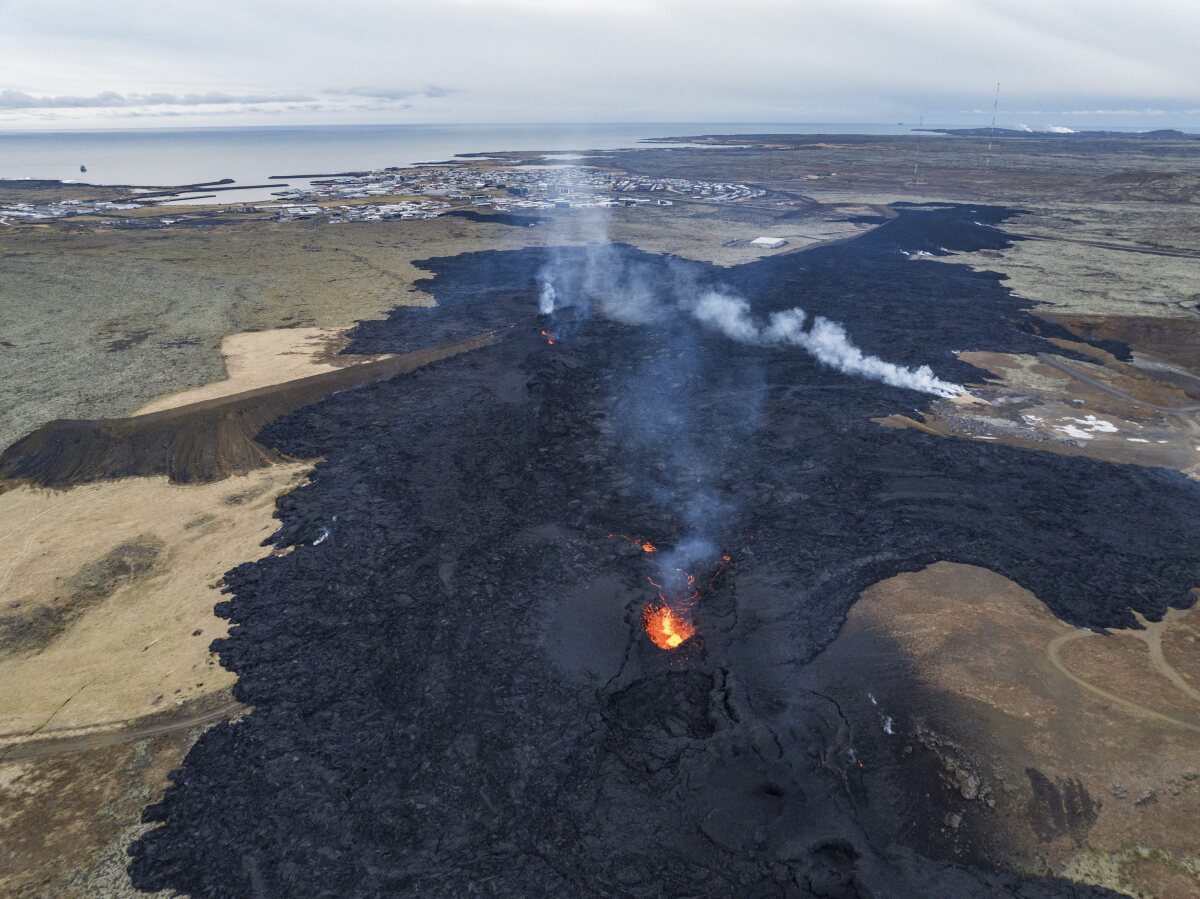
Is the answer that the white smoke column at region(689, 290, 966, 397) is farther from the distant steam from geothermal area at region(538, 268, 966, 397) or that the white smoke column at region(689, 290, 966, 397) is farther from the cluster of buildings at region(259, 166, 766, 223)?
the cluster of buildings at region(259, 166, 766, 223)

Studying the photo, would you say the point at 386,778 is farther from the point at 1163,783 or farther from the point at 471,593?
the point at 1163,783

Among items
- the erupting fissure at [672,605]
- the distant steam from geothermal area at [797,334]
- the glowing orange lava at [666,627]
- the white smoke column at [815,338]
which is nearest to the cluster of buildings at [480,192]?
the distant steam from geothermal area at [797,334]

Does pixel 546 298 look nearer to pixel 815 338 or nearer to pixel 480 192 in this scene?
pixel 815 338

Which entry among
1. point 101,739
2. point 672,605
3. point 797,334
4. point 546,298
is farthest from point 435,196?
point 101,739

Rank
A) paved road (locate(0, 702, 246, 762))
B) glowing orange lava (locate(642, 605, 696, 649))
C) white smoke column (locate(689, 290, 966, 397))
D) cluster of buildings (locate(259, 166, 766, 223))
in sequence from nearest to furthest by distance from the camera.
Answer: paved road (locate(0, 702, 246, 762)), glowing orange lava (locate(642, 605, 696, 649)), white smoke column (locate(689, 290, 966, 397)), cluster of buildings (locate(259, 166, 766, 223))

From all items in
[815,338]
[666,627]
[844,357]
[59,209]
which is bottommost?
[666,627]

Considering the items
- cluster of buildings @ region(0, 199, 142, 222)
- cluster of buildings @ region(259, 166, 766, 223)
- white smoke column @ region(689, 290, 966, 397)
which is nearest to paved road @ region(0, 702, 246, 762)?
white smoke column @ region(689, 290, 966, 397)
